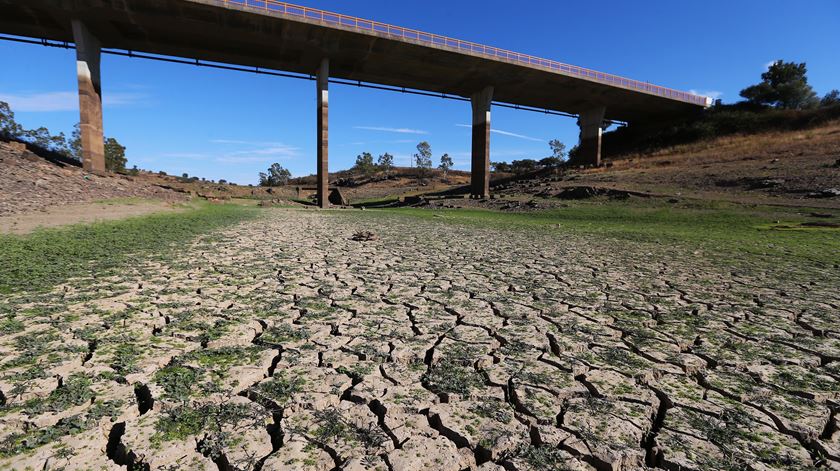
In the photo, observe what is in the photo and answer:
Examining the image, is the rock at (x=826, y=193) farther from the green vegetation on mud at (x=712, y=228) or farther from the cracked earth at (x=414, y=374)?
the cracked earth at (x=414, y=374)

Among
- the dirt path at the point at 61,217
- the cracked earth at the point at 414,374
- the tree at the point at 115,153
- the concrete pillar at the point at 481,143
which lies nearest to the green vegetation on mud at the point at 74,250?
the cracked earth at the point at 414,374

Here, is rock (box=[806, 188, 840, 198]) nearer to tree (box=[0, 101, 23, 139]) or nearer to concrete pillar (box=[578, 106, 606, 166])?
concrete pillar (box=[578, 106, 606, 166])

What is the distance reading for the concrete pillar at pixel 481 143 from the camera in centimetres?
3139

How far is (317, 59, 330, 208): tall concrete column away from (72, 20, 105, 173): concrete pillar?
478 inches

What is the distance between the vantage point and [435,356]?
2.86 m

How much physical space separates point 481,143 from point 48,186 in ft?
86.6

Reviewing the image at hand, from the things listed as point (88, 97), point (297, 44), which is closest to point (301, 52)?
point (297, 44)

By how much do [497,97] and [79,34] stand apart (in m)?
29.2

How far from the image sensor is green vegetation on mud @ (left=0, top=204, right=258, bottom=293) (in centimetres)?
456

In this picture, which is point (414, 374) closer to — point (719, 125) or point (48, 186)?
point (48, 186)

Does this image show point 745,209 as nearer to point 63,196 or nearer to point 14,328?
point 14,328

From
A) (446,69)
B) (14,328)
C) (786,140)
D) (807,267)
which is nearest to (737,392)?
(14,328)

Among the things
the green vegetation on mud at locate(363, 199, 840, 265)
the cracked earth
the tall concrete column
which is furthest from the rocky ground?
the green vegetation on mud at locate(363, 199, 840, 265)

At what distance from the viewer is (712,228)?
40.0ft
